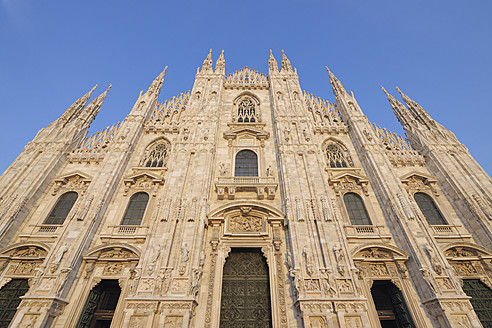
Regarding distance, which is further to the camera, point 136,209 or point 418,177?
point 418,177

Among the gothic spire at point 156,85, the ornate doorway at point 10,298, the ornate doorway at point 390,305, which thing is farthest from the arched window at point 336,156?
the ornate doorway at point 10,298

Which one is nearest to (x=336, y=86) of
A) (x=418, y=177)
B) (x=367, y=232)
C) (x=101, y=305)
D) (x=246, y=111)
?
(x=246, y=111)

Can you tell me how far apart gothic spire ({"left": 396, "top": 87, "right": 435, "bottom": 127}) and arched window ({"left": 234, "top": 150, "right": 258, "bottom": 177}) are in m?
13.6

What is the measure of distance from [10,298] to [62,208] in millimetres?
4663

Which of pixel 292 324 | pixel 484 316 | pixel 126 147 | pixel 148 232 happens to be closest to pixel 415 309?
pixel 484 316

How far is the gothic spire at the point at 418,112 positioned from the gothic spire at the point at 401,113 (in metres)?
0.65

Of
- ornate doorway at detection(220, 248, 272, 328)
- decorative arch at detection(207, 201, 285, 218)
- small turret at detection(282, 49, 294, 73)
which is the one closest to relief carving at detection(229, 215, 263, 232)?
decorative arch at detection(207, 201, 285, 218)

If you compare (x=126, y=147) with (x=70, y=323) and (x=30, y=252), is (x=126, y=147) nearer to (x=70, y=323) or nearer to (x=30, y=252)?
(x=30, y=252)

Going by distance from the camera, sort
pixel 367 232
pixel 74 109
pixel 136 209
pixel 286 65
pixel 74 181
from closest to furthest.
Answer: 1. pixel 367 232
2. pixel 136 209
3. pixel 74 181
4. pixel 74 109
5. pixel 286 65

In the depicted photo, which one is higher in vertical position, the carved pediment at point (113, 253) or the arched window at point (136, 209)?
the arched window at point (136, 209)

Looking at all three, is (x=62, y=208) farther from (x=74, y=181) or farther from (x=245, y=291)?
(x=245, y=291)

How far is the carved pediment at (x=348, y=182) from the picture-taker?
14.7 m

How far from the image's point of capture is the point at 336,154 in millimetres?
17141

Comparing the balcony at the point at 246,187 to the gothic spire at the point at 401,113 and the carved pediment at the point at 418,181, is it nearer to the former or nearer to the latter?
the carved pediment at the point at 418,181
